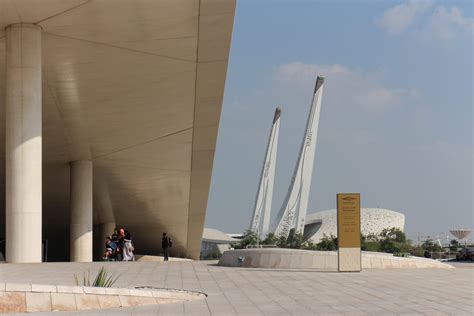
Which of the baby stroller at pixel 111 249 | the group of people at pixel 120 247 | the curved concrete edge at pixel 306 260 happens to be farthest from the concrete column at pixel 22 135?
the baby stroller at pixel 111 249

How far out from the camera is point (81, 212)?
29078 millimetres

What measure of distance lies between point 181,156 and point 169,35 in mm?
11312

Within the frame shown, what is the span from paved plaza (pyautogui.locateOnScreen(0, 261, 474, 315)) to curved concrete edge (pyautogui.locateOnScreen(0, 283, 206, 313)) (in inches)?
10.0

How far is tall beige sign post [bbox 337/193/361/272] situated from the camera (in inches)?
626

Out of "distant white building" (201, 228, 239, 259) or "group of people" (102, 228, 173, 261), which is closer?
"group of people" (102, 228, 173, 261)

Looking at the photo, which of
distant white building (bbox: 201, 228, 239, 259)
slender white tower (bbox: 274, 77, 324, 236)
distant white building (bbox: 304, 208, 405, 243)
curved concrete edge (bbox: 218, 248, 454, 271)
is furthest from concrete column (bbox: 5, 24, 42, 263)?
distant white building (bbox: 304, 208, 405, 243)

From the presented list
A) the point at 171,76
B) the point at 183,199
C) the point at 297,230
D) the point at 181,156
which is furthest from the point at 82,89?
the point at 297,230

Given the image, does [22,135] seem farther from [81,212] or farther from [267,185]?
[267,185]

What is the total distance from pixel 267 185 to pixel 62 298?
143 feet

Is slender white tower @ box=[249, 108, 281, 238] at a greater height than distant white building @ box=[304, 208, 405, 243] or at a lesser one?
greater

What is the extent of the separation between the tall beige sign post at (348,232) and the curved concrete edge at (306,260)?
1253mm

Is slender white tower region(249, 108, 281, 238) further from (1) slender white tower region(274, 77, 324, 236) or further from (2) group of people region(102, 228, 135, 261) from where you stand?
(2) group of people region(102, 228, 135, 261)

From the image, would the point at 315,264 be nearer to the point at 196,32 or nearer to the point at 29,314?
the point at 196,32

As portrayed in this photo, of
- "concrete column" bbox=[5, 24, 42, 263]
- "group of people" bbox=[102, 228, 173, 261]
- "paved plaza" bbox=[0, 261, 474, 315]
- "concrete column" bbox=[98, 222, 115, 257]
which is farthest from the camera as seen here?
"concrete column" bbox=[98, 222, 115, 257]
